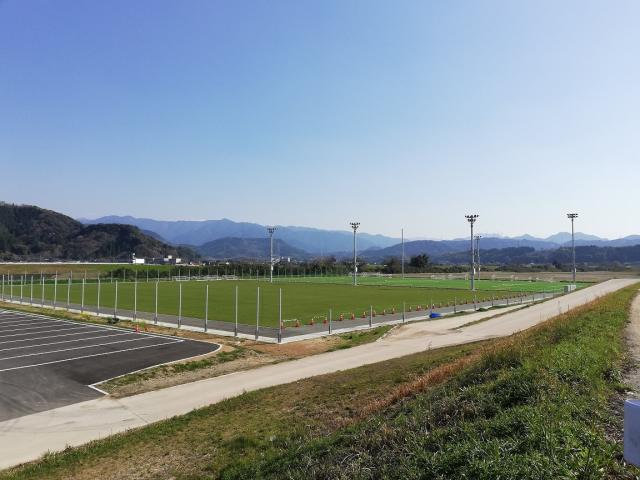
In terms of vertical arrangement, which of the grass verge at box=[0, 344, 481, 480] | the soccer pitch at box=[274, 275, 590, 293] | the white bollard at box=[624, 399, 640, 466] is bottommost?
the soccer pitch at box=[274, 275, 590, 293]

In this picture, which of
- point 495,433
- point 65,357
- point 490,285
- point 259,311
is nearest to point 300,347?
point 65,357

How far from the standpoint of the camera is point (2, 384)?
16859mm

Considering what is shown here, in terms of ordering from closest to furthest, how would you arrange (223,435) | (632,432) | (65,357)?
(632,432), (223,435), (65,357)

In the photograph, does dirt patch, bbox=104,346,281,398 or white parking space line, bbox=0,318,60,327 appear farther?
white parking space line, bbox=0,318,60,327

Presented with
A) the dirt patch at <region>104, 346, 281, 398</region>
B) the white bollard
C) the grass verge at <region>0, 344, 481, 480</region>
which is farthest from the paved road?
the white bollard

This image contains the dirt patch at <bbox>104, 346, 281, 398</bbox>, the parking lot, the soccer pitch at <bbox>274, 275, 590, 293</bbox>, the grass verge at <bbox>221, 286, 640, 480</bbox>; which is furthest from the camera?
the soccer pitch at <bbox>274, 275, 590, 293</bbox>

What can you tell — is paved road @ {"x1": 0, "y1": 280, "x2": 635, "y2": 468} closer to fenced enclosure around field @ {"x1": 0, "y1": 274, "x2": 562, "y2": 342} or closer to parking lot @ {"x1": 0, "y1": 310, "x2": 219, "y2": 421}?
parking lot @ {"x1": 0, "y1": 310, "x2": 219, "y2": 421}

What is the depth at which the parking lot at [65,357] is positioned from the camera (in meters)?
15.7

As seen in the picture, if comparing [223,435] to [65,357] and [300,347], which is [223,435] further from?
[65,357]

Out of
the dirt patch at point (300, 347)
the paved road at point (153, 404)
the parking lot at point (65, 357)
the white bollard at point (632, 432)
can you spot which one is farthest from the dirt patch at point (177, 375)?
the white bollard at point (632, 432)

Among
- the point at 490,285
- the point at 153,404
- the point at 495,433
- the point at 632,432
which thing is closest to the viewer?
the point at 632,432

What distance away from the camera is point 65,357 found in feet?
71.0

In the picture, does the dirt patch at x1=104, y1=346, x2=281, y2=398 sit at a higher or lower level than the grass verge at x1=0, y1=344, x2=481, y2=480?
lower

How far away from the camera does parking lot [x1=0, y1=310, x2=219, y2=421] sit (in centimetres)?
1571
